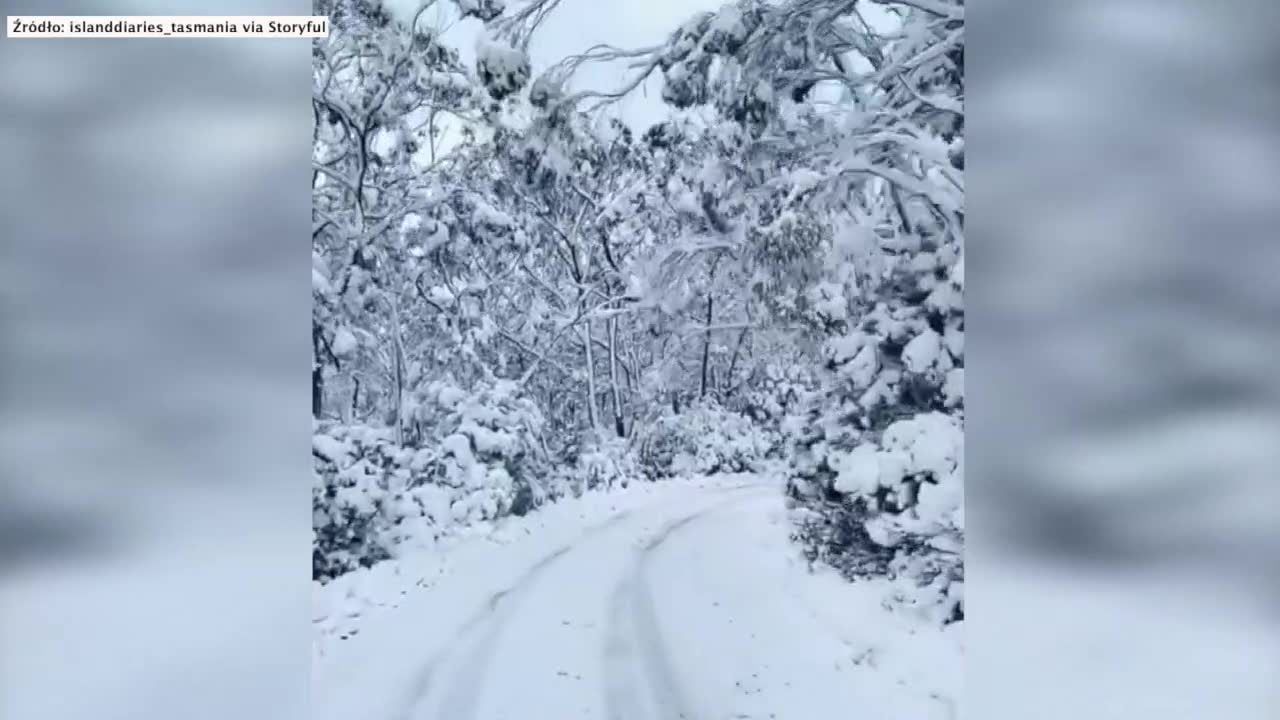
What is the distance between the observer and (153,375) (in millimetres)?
2107

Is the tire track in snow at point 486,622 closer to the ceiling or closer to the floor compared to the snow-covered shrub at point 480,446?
closer to the floor

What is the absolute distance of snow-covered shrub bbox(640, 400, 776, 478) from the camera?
84.6 inches

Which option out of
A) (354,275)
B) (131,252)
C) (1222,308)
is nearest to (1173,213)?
(1222,308)

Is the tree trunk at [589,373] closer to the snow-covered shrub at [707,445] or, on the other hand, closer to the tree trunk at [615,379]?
the tree trunk at [615,379]

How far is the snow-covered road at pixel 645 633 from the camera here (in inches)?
81.7

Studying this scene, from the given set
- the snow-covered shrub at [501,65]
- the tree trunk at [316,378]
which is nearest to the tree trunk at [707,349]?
the snow-covered shrub at [501,65]

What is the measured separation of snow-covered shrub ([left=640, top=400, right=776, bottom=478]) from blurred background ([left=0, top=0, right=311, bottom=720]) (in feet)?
3.48

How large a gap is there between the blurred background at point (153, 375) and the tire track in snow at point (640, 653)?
0.91 m

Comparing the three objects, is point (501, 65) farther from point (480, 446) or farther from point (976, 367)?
point (976, 367)

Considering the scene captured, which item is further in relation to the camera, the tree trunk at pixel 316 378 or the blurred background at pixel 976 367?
the tree trunk at pixel 316 378

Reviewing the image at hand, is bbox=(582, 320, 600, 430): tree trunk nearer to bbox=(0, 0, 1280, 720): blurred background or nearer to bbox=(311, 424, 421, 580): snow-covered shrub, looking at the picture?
bbox=(311, 424, 421, 580): snow-covered shrub

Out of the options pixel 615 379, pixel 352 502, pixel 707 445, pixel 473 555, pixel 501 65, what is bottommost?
pixel 473 555

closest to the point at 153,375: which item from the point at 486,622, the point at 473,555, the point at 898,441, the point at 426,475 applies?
the point at 426,475

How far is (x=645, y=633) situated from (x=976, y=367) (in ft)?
4.02
